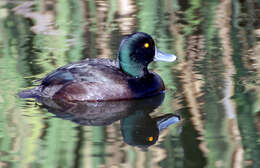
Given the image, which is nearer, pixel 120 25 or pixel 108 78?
pixel 108 78

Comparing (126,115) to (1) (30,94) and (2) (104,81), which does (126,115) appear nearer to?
(2) (104,81)

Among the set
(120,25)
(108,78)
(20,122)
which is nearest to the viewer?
(20,122)

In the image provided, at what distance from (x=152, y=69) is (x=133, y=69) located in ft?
3.19

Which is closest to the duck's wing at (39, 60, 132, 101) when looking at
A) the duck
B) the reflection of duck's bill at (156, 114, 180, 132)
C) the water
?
the duck

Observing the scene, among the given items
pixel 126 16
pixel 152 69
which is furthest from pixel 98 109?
pixel 126 16

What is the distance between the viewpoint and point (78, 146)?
20.9 ft

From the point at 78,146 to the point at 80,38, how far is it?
4.93m

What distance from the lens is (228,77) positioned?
28.2 ft

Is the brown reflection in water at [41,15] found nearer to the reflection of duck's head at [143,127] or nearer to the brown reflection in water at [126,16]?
the brown reflection in water at [126,16]

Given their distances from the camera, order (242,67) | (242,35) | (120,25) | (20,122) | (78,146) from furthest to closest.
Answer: (120,25) → (242,35) → (242,67) → (20,122) → (78,146)

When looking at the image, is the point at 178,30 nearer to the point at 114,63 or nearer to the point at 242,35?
the point at 242,35

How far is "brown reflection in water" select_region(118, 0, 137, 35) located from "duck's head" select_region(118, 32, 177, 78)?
2844 mm

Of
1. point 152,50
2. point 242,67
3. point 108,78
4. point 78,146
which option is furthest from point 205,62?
point 78,146

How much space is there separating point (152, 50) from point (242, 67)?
4.70 ft
